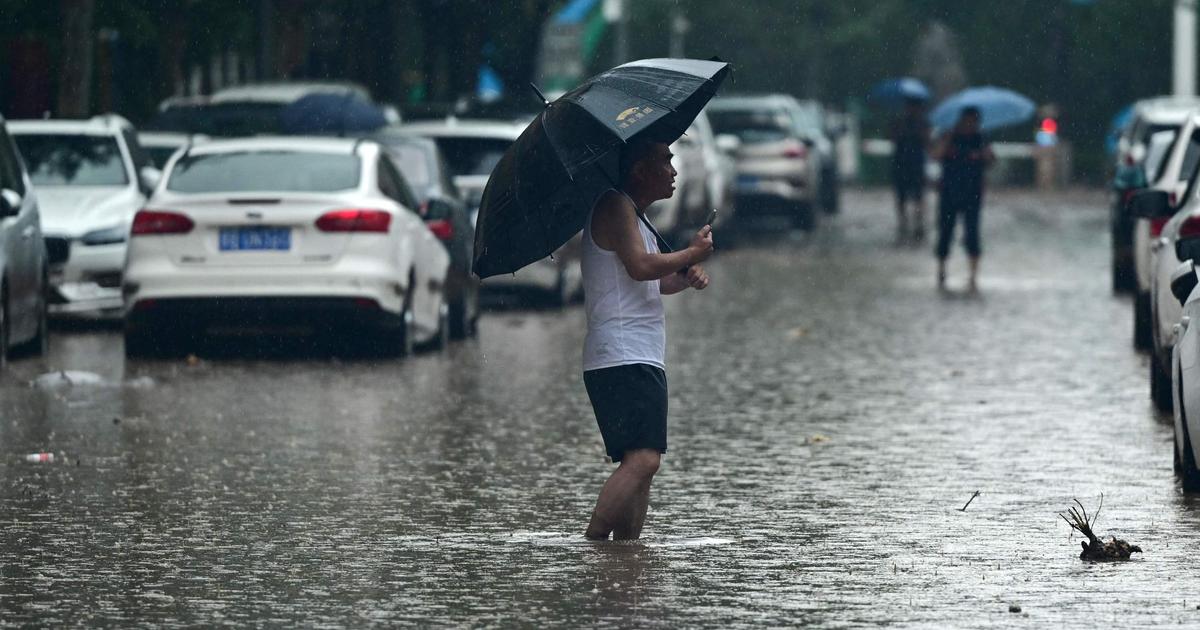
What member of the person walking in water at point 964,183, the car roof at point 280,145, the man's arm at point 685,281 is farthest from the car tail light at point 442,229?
the man's arm at point 685,281

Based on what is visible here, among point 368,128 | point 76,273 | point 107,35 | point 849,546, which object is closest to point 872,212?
point 107,35

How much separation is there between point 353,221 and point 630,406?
7.81 metres

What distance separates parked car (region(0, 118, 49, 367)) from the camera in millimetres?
15352

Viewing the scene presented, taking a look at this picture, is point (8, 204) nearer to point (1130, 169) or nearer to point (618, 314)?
point (618, 314)

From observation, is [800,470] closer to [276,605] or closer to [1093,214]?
[276,605]

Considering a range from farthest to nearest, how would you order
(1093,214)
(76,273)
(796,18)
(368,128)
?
(796,18), (1093,214), (368,128), (76,273)

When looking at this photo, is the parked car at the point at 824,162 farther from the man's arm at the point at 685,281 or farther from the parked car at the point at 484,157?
the man's arm at the point at 685,281

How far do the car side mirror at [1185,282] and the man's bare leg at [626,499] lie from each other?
2793 millimetres


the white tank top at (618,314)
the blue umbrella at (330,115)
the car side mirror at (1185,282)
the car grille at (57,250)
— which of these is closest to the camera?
the white tank top at (618,314)

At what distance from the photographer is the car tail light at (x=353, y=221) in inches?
632

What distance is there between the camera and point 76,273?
61.0 ft

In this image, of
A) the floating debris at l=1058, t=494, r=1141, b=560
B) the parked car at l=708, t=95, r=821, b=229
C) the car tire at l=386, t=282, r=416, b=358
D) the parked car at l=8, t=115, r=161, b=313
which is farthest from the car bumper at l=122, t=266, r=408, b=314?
the parked car at l=708, t=95, r=821, b=229

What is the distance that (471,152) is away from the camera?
846 inches

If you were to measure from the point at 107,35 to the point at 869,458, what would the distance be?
24.1m
